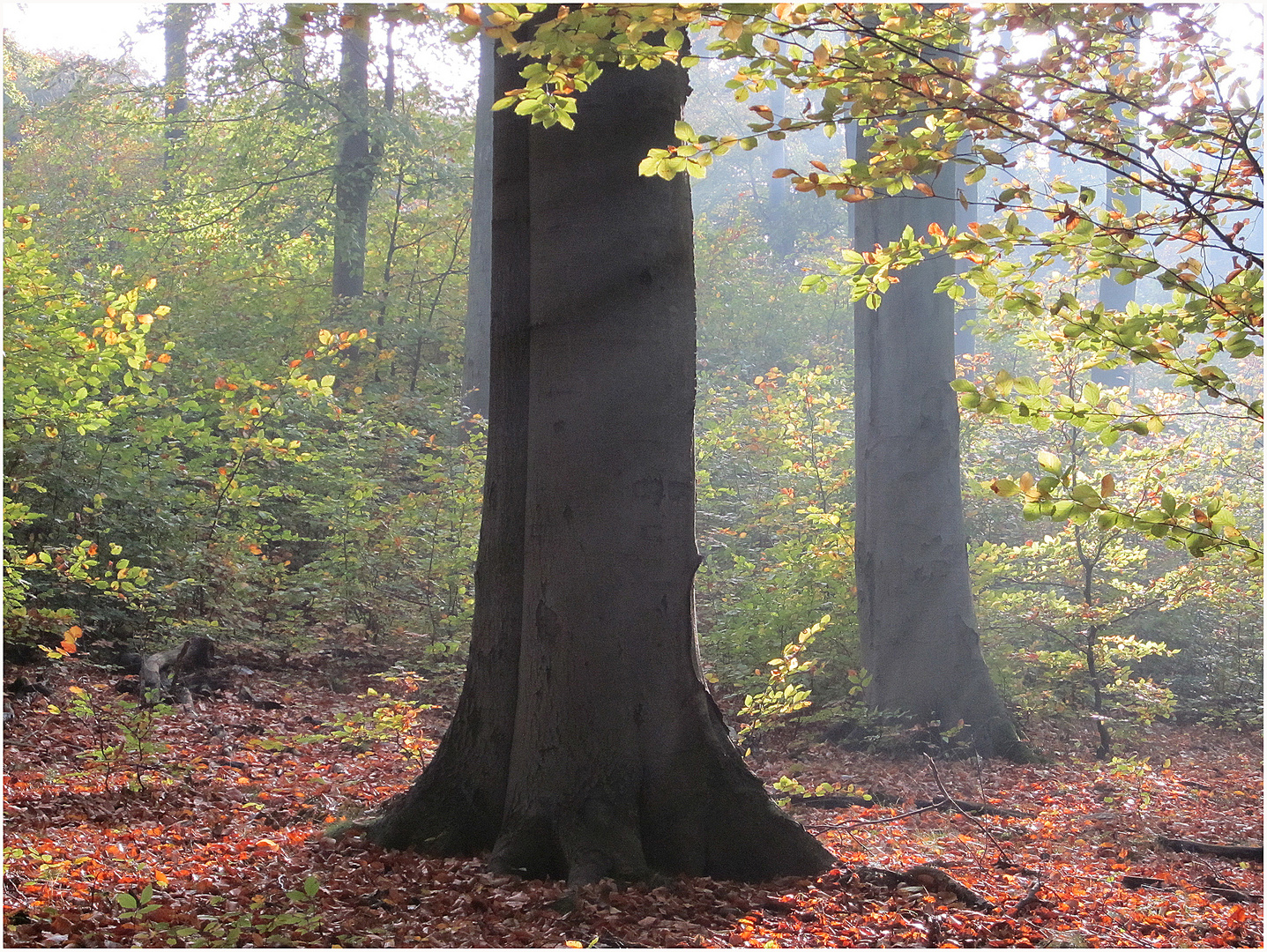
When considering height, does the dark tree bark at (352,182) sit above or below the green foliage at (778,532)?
above

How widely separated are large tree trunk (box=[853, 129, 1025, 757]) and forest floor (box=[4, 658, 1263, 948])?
2.00ft

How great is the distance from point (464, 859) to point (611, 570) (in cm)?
134

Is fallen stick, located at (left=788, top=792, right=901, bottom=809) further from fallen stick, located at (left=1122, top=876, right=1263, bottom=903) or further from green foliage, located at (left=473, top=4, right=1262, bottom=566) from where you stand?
green foliage, located at (left=473, top=4, right=1262, bottom=566)

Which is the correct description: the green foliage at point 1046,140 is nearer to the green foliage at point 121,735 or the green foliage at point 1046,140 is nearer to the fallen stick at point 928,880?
the fallen stick at point 928,880

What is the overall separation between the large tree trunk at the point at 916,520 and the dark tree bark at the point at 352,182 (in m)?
9.03

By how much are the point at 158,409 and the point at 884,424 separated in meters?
7.77

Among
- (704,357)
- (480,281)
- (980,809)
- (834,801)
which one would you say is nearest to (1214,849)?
(980,809)

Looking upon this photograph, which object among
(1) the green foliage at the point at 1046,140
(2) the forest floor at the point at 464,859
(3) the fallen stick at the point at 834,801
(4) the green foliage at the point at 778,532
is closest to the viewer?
(1) the green foliage at the point at 1046,140

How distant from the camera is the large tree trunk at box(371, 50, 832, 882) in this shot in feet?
12.5

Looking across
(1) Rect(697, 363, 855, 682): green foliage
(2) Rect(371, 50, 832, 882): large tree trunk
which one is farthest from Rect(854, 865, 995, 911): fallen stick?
(1) Rect(697, 363, 855, 682): green foliage

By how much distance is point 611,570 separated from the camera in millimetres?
3816

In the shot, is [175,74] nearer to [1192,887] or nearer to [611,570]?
[611,570]

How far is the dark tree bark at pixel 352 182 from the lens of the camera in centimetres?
1430

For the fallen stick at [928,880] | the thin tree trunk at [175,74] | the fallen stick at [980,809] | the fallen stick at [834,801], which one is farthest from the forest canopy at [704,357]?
the fallen stick at [928,880]
